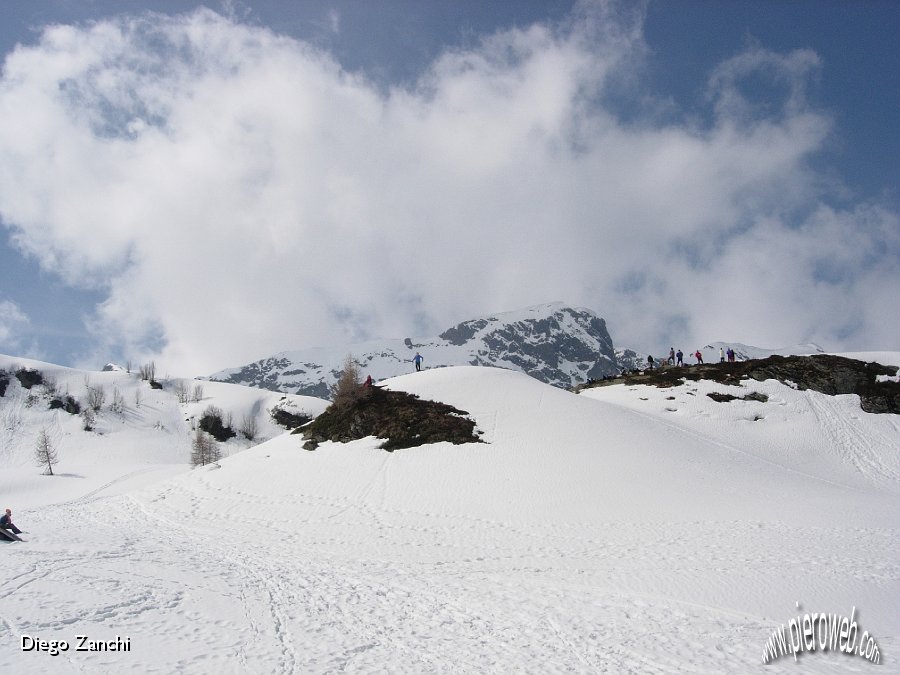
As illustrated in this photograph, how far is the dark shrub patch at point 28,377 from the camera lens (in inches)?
4062

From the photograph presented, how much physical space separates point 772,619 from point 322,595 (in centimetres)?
1122

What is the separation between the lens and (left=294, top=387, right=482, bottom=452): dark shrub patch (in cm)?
3459

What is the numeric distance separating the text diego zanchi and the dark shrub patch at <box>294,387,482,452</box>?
24883 millimetres

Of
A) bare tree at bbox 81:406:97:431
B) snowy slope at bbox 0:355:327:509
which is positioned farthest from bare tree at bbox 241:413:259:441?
bare tree at bbox 81:406:97:431

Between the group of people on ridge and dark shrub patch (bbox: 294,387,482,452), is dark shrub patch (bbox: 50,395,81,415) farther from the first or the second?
the group of people on ridge

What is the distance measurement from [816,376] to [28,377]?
14217 centimetres

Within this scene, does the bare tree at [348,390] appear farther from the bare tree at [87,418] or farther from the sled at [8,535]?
the bare tree at [87,418]

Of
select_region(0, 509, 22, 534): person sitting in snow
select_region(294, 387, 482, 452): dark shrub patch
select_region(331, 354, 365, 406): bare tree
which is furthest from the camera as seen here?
select_region(331, 354, 365, 406): bare tree

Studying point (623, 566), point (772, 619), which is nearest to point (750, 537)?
point (623, 566)

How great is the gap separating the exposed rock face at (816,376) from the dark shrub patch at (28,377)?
402 ft

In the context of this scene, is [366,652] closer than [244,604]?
Yes

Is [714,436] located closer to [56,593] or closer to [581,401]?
[581,401]

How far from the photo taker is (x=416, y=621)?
36.2 feet

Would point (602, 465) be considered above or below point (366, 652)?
above
